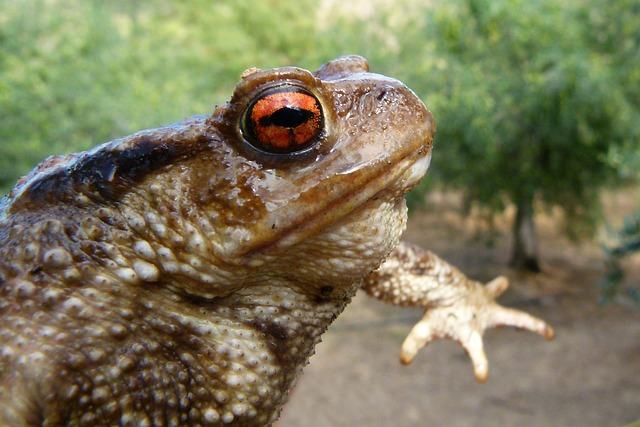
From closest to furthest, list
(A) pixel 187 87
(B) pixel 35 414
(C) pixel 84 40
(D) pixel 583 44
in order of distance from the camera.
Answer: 1. (B) pixel 35 414
2. (C) pixel 84 40
3. (D) pixel 583 44
4. (A) pixel 187 87

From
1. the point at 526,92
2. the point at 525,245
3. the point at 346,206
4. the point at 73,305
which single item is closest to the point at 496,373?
the point at 526,92

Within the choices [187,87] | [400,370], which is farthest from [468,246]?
[187,87]

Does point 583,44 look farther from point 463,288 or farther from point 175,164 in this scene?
point 175,164

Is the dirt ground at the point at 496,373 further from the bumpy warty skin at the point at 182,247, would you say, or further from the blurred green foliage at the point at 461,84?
the bumpy warty skin at the point at 182,247

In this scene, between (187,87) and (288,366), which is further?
(187,87)

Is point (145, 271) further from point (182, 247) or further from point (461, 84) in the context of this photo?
point (461, 84)

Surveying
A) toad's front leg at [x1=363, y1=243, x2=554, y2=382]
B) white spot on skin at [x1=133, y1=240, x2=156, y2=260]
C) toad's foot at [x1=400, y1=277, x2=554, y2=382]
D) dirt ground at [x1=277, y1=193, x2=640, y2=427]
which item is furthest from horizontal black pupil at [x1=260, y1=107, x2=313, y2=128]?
dirt ground at [x1=277, y1=193, x2=640, y2=427]

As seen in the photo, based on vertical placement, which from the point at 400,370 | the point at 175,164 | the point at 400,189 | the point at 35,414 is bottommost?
the point at 400,370
